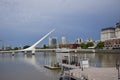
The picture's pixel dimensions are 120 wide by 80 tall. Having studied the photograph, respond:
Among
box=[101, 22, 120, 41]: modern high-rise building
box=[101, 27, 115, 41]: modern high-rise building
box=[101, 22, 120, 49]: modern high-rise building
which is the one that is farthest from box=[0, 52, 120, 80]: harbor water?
box=[101, 27, 115, 41]: modern high-rise building

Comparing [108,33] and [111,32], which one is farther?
[108,33]

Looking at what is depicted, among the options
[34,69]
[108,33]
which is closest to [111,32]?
[108,33]

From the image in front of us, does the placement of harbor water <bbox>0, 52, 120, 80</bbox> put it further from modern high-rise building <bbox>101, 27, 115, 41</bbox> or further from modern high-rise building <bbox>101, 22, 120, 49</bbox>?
modern high-rise building <bbox>101, 27, 115, 41</bbox>

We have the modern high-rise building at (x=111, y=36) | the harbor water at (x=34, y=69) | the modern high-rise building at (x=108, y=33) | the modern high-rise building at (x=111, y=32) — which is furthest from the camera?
the modern high-rise building at (x=108, y=33)

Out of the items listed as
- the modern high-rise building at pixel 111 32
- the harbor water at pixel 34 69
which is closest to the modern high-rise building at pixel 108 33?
the modern high-rise building at pixel 111 32

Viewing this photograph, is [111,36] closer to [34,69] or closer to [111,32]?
[111,32]

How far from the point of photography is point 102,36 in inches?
4828

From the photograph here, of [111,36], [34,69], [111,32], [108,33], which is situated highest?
[111,32]

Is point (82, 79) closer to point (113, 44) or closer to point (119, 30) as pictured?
point (113, 44)

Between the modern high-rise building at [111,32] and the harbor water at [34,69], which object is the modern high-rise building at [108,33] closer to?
the modern high-rise building at [111,32]

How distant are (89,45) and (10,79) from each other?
8687cm

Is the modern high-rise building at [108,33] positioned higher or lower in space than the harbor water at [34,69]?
higher

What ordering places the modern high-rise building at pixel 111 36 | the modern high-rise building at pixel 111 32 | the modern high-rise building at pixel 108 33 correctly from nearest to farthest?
the modern high-rise building at pixel 111 36 < the modern high-rise building at pixel 111 32 < the modern high-rise building at pixel 108 33

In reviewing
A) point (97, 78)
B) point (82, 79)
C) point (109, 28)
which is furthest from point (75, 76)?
point (109, 28)
